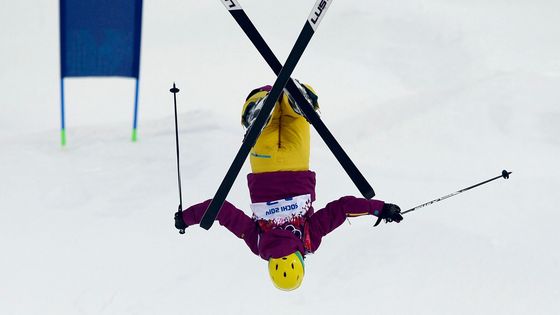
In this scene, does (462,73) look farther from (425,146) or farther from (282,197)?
(282,197)

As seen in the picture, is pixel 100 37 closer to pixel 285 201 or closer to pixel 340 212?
pixel 285 201

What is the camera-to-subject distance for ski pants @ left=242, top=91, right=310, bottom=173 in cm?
434

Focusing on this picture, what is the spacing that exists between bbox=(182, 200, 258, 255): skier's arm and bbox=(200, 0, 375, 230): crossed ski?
184 mm

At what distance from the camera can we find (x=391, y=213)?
4113mm

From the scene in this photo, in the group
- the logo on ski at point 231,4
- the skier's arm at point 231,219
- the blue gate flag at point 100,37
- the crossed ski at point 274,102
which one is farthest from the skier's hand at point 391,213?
the blue gate flag at point 100,37

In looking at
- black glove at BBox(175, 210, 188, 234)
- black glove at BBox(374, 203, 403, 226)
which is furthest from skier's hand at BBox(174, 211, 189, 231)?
black glove at BBox(374, 203, 403, 226)

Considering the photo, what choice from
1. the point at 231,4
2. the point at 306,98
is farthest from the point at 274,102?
the point at 231,4

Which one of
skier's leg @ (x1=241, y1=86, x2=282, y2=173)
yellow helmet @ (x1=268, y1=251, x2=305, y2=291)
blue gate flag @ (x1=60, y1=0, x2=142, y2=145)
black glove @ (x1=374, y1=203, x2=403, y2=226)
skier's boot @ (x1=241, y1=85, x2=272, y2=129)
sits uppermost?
blue gate flag @ (x1=60, y1=0, x2=142, y2=145)

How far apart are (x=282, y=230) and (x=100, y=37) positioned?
3.92 metres

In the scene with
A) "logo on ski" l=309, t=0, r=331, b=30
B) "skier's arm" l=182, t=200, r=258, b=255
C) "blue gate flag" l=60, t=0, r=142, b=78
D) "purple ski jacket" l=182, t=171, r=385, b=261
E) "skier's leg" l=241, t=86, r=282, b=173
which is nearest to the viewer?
"logo on ski" l=309, t=0, r=331, b=30

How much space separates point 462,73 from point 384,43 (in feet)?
5.96

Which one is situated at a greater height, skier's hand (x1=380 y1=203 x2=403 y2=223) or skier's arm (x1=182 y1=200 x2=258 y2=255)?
skier's hand (x1=380 y1=203 x2=403 y2=223)

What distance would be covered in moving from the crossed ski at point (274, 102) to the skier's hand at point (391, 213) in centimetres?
13

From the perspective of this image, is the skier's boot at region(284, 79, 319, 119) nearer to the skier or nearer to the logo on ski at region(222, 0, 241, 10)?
the skier
